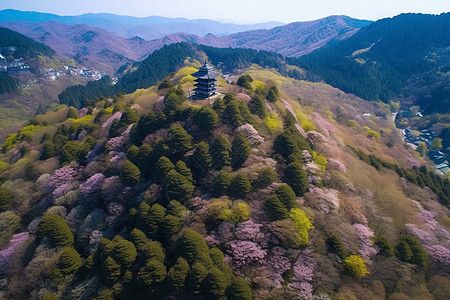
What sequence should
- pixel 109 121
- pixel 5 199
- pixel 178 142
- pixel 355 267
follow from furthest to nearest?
pixel 109 121
pixel 5 199
pixel 178 142
pixel 355 267

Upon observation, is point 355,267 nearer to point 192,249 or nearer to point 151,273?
point 192,249

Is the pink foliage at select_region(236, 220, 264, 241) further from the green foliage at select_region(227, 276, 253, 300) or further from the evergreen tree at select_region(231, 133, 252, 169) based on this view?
the evergreen tree at select_region(231, 133, 252, 169)

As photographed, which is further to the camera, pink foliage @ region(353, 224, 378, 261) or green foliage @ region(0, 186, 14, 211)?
green foliage @ region(0, 186, 14, 211)

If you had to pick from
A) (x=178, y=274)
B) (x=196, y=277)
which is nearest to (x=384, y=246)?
(x=196, y=277)

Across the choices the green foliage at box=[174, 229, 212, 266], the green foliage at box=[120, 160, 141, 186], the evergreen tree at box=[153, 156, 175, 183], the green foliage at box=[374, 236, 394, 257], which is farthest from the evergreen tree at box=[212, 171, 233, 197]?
the green foliage at box=[374, 236, 394, 257]

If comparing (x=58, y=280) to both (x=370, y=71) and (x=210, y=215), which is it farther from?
(x=370, y=71)

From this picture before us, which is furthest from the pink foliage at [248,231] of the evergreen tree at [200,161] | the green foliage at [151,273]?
the evergreen tree at [200,161]

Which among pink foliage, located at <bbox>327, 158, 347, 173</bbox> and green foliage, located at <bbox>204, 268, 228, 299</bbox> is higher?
pink foliage, located at <bbox>327, 158, 347, 173</bbox>
